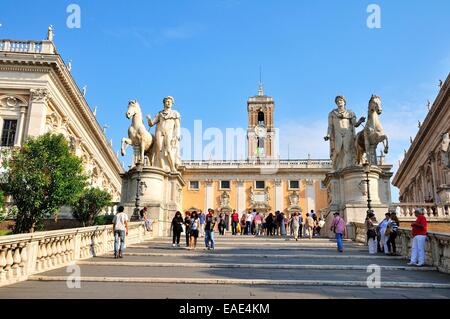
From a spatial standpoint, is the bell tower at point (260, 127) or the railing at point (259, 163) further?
the bell tower at point (260, 127)

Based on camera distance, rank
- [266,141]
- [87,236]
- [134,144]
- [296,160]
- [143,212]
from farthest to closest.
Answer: [266,141] → [296,160] → [134,144] → [143,212] → [87,236]

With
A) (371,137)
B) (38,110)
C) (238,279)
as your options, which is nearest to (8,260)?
(238,279)

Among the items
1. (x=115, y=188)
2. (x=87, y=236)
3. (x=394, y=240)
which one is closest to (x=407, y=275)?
(x=394, y=240)

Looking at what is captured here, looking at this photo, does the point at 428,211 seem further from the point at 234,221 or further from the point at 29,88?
the point at 29,88

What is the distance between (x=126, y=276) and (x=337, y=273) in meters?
4.70

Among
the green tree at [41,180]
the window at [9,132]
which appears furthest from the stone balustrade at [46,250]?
the window at [9,132]

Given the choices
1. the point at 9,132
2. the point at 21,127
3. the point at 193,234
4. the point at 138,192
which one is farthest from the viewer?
the point at 9,132

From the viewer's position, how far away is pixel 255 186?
53.7m

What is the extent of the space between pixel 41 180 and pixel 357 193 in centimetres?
1685

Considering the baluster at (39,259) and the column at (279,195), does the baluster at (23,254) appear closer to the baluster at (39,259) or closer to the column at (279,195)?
the baluster at (39,259)

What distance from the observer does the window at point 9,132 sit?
97.5ft

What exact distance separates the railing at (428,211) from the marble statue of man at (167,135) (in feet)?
39.5
